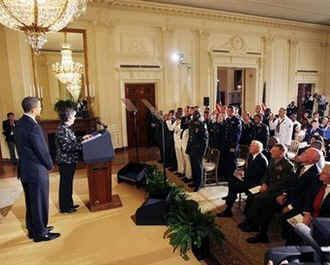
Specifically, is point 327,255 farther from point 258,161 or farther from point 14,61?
point 14,61

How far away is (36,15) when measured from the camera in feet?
7.97

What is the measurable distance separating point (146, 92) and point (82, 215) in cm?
507

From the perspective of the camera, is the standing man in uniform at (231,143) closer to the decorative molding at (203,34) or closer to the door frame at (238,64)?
the door frame at (238,64)

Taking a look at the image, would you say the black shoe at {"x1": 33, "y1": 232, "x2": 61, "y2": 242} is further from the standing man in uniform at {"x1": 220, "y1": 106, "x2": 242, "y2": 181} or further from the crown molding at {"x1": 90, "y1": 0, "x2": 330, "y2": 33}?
the crown molding at {"x1": 90, "y1": 0, "x2": 330, "y2": 33}

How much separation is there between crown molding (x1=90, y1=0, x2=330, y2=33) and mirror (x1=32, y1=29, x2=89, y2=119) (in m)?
1.08

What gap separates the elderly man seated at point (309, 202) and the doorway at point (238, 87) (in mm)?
7313

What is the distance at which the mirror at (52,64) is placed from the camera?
6.75 metres

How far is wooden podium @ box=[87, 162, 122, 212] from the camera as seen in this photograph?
12.4ft

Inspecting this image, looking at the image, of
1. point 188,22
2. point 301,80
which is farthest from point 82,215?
point 301,80

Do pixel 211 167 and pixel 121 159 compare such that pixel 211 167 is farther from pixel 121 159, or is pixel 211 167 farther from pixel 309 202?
pixel 121 159

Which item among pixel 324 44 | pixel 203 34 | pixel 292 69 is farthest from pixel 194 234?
pixel 324 44

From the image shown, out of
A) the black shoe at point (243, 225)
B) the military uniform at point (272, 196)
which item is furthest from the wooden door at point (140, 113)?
the military uniform at point (272, 196)

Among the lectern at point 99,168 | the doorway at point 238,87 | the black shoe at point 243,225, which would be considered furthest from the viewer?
the doorway at point 238,87

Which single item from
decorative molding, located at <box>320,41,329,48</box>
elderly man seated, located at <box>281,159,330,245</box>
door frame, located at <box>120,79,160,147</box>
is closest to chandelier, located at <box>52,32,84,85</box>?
door frame, located at <box>120,79,160,147</box>
